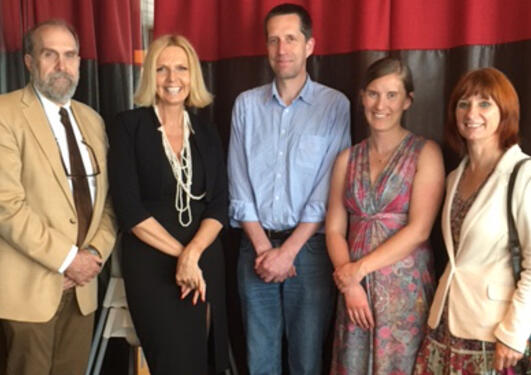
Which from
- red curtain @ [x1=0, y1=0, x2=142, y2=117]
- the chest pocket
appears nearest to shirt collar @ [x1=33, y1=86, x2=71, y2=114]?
red curtain @ [x1=0, y1=0, x2=142, y2=117]

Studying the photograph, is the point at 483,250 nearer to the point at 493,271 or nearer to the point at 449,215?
the point at 493,271

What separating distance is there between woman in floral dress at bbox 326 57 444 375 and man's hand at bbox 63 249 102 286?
880 mm

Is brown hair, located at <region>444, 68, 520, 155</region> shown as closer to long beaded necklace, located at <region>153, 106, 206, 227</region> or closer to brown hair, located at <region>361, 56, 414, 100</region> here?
brown hair, located at <region>361, 56, 414, 100</region>

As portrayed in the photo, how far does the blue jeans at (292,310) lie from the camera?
2.13 metres

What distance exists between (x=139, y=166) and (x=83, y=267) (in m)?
0.42

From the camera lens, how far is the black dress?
1.95 meters

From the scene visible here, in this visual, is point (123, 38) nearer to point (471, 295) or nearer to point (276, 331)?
point (276, 331)

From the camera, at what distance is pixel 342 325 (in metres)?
1.93

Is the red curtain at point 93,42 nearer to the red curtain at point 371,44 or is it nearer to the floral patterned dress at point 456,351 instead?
the red curtain at point 371,44

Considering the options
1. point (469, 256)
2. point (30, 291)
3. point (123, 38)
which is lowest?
point (30, 291)

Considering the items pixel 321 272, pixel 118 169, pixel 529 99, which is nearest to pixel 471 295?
pixel 321 272

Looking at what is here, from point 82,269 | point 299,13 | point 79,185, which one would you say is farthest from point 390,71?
point 82,269

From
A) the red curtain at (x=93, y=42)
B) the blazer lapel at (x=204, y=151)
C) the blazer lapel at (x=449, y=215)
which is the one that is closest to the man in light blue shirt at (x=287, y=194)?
the blazer lapel at (x=204, y=151)

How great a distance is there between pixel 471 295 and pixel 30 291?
4.83 ft
